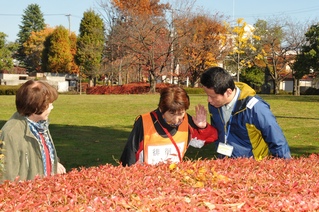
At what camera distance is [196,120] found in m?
3.96

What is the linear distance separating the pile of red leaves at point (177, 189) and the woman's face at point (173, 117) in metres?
0.58

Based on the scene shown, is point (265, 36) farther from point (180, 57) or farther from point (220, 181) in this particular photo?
point (220, 181)

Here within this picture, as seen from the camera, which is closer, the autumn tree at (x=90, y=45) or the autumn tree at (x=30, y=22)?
the autumn tree at (x=90, y=45)

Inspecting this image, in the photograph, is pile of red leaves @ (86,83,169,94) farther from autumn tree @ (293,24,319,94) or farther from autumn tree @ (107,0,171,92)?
autumn tree @ (293,24,319,94)

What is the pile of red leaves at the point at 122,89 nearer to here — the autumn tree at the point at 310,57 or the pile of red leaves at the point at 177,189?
the autumn tree at the point at 310,57

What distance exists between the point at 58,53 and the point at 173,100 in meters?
50.7

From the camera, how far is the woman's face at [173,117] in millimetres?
3654

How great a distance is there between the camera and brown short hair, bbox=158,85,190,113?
11.8 ft

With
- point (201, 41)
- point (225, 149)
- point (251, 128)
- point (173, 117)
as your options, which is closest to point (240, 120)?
point (251, 128)

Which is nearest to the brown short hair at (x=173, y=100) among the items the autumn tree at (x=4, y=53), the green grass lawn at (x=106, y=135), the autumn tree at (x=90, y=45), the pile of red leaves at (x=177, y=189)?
the pile of red leaves at (x=177, y=189)

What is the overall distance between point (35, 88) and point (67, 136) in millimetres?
7556

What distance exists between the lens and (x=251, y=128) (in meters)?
3.73

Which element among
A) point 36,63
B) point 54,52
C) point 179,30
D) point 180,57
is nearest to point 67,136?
point 179,30

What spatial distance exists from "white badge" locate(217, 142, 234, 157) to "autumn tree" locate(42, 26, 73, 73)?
5004 cm
